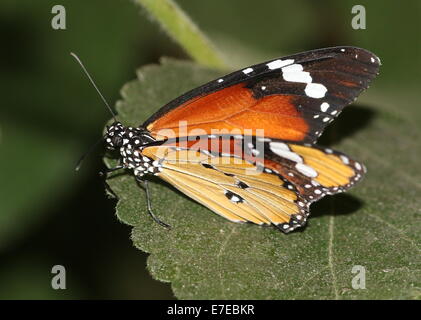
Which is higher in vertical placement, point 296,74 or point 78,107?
point 78,107

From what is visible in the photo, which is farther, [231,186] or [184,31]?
[184,31]

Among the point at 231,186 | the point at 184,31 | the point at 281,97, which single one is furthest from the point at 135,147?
the point at 184,31

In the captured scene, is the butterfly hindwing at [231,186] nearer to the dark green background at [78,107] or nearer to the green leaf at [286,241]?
the green leaf at [286,241]

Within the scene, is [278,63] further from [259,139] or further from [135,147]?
[135,147]

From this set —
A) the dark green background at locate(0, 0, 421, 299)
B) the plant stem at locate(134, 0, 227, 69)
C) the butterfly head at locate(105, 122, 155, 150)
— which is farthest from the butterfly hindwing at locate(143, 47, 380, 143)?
the dark green background at locate(0, 0, 421, 299)

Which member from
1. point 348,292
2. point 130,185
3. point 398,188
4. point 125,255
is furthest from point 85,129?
point 348,292

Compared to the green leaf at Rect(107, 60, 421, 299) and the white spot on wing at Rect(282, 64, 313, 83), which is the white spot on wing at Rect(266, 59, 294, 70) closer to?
the white spot on wing at Rect(282, 64, 313, 83)
